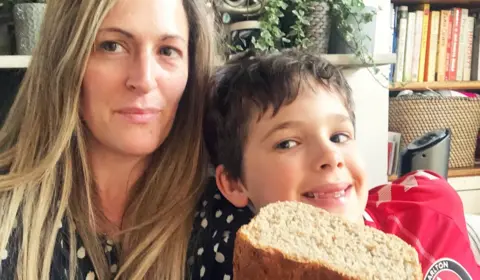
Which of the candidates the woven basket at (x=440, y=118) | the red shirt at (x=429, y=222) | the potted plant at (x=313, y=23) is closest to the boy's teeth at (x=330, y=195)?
the red shirt at (x=429, y=222)

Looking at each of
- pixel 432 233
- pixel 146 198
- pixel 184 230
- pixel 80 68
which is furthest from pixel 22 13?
pixel 432 233

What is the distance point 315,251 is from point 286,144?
1.33 feet

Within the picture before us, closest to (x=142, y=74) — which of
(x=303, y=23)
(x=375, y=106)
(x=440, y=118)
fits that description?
(x=303, y=23)

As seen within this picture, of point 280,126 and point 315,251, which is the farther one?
point 280,126

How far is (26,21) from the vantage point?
152 cm

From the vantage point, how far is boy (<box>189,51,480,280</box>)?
0.97 metres

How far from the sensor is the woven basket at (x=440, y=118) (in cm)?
224

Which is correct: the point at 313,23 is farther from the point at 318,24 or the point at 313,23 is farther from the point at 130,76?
the point at 130,76

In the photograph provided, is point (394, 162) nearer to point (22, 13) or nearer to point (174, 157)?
point (174, 157)

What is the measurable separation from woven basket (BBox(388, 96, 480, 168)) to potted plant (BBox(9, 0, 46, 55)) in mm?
1464

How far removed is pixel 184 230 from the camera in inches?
42.5

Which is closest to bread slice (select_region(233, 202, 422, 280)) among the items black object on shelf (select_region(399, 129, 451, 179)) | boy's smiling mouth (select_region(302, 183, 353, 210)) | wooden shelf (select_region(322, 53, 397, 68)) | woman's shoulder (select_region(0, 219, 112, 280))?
boy's smiling mouth (select_region(302, 183, 353, 210))

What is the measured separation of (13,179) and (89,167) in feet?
0.51

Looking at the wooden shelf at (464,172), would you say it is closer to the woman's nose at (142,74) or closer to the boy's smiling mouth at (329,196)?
the boy's smiling mouth at (329,196)
